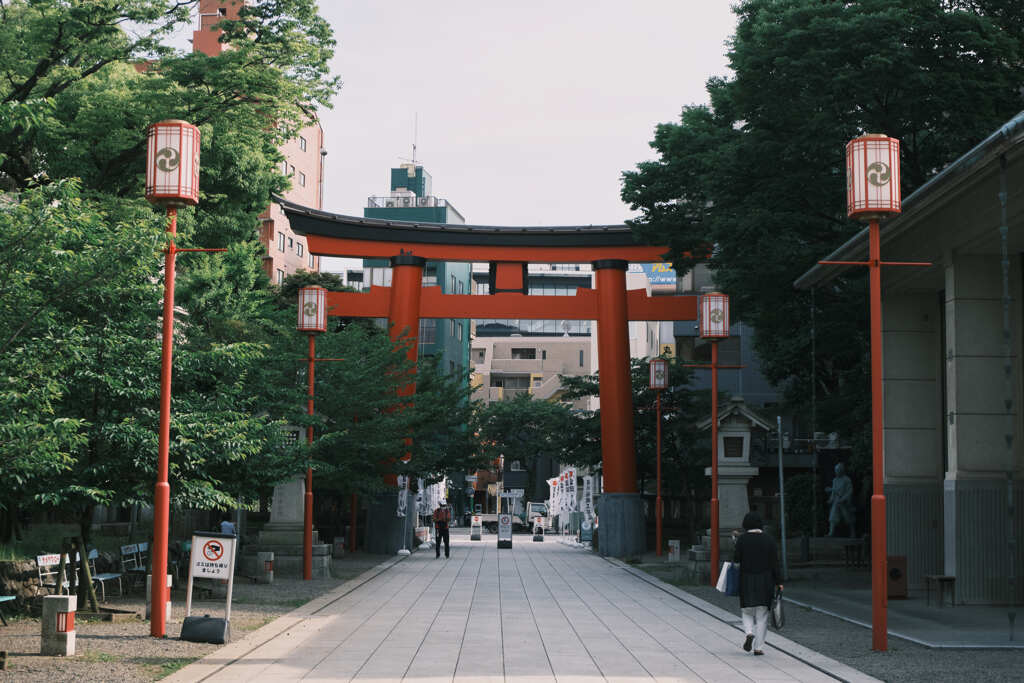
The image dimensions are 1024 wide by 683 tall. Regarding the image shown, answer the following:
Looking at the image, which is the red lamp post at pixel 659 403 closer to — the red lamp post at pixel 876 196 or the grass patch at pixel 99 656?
the red lamp post at pixel 876 196

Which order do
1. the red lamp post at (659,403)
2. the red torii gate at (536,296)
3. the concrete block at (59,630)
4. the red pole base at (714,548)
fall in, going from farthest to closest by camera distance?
the red torii gate at (536,296)
the red lamp post at (659,403)
the red pole base at (714,548)
the concrete block at (59,630)

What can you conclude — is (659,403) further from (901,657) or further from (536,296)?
(901,657)

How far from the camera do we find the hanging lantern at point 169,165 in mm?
15336

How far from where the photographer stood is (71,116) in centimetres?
2678

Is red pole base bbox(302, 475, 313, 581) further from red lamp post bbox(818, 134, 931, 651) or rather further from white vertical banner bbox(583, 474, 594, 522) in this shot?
white vertical banner bbox(583, 474, 594, 522)

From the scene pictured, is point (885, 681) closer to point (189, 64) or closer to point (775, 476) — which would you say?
point (189, 64)

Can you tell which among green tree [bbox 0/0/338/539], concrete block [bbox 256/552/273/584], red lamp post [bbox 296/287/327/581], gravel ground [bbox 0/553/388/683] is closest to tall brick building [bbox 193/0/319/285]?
green tree [bbox 0/0/338/539]

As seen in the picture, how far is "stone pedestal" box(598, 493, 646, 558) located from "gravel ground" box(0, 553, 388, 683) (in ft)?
62.3

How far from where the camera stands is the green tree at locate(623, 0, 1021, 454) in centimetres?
2269

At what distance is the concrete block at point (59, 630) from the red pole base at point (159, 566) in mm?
1673

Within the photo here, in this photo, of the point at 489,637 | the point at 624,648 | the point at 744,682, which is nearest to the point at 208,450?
the point at 489,637

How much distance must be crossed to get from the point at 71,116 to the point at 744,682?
20877 millimetres

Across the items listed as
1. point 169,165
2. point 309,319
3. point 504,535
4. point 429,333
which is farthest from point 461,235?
point 429,333

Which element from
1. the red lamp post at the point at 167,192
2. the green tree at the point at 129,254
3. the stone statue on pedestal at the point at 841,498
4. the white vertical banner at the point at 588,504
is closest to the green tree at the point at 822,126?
the stone statue on pedestal at the point at 841,498
